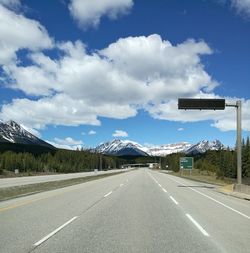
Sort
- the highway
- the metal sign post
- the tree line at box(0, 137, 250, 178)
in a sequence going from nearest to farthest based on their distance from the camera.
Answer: the highway < the metal sign post < the tree line at box(0, 137, 250, 178)

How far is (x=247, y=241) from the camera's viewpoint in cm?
1085

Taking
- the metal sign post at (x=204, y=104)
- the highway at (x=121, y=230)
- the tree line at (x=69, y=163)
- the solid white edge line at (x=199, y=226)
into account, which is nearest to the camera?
the highway at (x=121, y=230)

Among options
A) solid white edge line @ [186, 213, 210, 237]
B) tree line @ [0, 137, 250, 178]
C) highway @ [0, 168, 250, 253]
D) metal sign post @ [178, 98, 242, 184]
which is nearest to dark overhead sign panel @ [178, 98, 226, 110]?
metal sign post @ [178, 98, 242, 184]

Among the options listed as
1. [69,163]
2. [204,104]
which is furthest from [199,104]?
[69,163]

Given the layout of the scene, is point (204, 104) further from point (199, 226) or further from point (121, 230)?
point (121, 230)

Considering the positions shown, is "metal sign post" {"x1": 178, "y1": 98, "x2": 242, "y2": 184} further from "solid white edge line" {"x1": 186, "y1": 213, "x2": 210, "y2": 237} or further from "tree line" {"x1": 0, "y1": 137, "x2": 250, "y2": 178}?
"tree line" {"x1": 0, "y1": 137, "x2": 250, "y2": 178}

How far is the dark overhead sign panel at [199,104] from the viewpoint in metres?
37.9

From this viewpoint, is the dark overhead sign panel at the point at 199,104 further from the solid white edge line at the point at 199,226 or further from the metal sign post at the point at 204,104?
the solid white edge line at the point at 199,226

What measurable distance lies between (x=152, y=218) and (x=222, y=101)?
938 inches

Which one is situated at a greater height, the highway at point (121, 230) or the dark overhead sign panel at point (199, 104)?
the dark overhead sign panel at point (199, 104)

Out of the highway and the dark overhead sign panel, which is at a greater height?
the dark overhead sign panel

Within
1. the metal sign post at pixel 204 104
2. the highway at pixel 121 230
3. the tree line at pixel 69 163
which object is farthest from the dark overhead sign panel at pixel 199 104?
the tree line at pixel 69 163

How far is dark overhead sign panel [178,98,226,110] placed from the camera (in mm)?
37875

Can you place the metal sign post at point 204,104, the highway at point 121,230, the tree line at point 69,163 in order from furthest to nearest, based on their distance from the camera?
the tree line at point 69,163 < the metal sign post at point 204,104 < the highway at point 121,230
